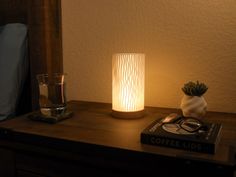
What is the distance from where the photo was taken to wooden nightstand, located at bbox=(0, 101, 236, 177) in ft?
1.83

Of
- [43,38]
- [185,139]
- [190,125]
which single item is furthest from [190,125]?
[43,38]

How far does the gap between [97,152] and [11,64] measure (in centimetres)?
77

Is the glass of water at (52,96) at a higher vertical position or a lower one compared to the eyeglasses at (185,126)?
higher

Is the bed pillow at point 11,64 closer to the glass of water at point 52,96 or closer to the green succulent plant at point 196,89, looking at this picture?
the glass of water at point 52,96

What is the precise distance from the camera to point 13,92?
1.23 meters

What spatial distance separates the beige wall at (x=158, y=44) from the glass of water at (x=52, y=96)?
267mm

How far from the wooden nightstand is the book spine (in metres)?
0.01

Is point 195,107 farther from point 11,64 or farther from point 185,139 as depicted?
point 11,64

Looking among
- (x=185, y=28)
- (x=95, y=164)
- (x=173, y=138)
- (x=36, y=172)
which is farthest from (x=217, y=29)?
(x=36, y=172)

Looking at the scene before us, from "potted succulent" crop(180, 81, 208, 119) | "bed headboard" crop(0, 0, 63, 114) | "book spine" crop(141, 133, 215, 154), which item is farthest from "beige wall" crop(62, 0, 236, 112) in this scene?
"book spine" crop(141, 133, 215, 154)

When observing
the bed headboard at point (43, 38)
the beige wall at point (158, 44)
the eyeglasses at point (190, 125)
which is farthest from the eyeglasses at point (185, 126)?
the bed headboard at point (43, 38)

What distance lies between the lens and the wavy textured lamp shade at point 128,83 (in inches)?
33.9

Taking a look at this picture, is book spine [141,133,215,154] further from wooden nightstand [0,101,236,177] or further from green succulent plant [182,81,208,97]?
green succulent plant [182,81,208,97]

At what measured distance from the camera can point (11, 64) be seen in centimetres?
122
